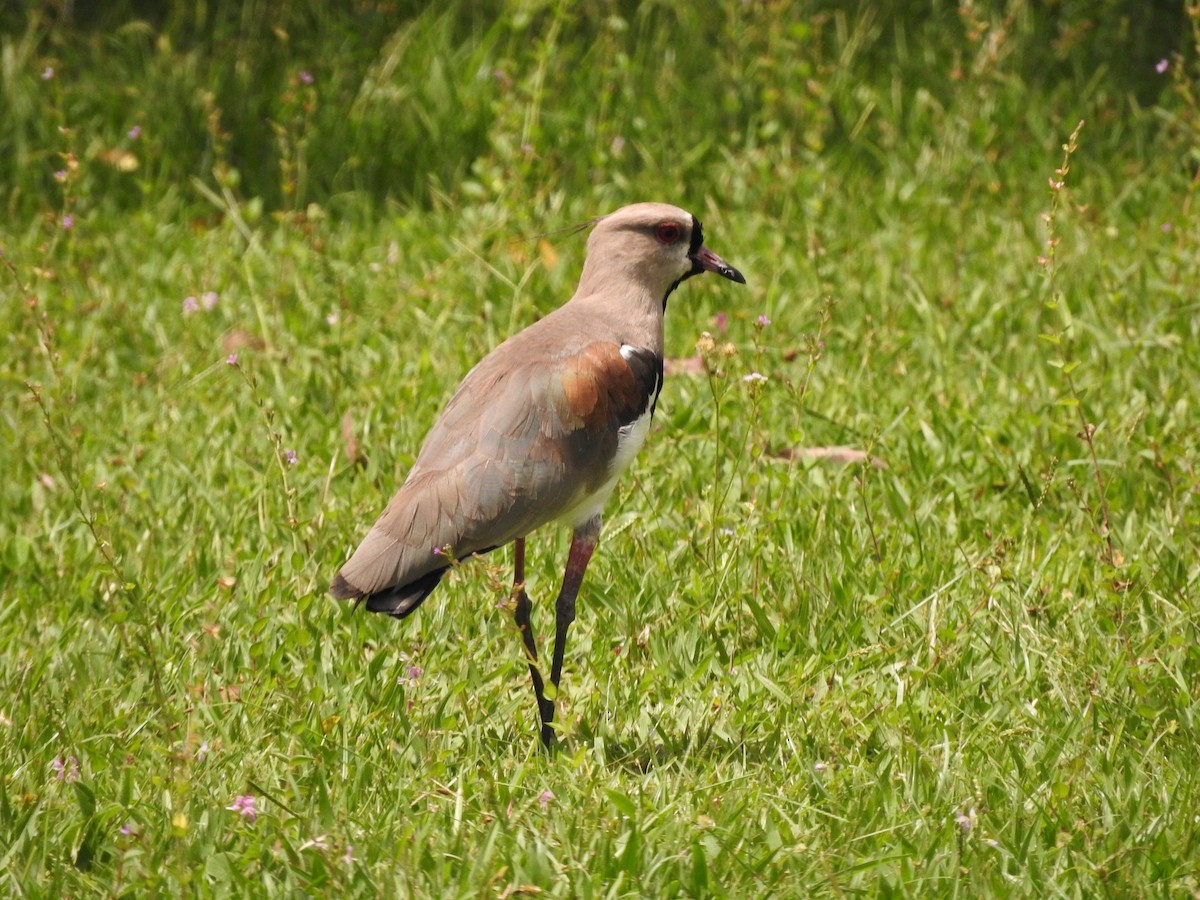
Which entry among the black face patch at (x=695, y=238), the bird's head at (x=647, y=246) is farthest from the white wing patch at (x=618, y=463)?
the black face patch at (x=695, y=238)

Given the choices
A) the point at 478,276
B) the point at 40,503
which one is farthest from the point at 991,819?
the point at 478,276

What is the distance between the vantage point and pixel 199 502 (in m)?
5.27

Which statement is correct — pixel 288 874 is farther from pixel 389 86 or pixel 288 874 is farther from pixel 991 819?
pixel 389 86

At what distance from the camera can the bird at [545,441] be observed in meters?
3.88

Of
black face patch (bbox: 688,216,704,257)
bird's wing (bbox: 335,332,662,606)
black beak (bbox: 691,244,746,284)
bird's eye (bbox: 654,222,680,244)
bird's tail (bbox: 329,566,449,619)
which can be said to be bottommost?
bird's tail (bbox: 329,566,449,619)

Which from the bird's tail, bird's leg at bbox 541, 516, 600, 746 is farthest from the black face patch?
the bird's tail

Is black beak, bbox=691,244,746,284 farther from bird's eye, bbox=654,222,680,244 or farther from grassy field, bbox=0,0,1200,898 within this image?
grassy field, bbox=0,0,1200,898

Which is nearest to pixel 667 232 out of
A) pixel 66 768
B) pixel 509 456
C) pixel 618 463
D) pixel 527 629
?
pixel 618 463

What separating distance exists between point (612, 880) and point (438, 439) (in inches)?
52.6

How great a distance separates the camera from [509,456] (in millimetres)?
4047

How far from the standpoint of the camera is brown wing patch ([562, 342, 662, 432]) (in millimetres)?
4129

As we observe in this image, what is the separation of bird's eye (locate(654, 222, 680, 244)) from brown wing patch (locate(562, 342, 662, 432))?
1.17 ft

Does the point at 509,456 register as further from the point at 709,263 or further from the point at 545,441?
the point at 709,263

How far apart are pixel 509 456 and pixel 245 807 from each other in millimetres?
1130
